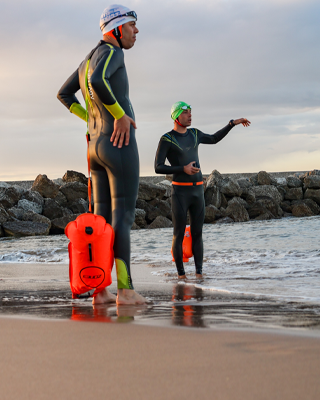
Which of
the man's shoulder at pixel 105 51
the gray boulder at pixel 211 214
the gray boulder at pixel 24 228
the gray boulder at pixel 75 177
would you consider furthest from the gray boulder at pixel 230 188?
the man's shoulder at pixel 105 51

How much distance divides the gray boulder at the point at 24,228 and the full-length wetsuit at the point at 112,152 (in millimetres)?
9780

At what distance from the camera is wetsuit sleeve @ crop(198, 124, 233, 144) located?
5.20 meters

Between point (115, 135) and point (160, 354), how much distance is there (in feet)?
5.82

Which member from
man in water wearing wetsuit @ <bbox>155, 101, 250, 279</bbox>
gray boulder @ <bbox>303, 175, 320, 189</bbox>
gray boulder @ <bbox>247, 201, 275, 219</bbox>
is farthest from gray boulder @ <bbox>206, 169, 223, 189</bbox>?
man in water wearing wetsuit @ <bbox>155, 101, 250, 279</bbox>

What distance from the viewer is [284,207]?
18188 millimetres

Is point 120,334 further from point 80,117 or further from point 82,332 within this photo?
point 80,117

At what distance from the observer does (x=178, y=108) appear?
504 centimetres

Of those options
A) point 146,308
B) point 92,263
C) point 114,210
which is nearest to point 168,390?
point 146,308

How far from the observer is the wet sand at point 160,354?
3.66 feet

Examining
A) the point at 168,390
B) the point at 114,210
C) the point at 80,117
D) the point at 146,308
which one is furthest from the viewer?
the point at 80,117

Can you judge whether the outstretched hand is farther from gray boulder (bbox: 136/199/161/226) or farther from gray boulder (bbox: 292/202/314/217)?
gray boulder (bbox: 292/202/314/217)

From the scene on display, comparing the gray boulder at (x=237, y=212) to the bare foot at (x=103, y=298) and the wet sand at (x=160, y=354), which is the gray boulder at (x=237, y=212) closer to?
the bare foot at (x=103, y=298)

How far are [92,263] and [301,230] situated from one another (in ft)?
29.2

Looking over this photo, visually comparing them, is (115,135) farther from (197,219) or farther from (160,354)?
(197,219)
